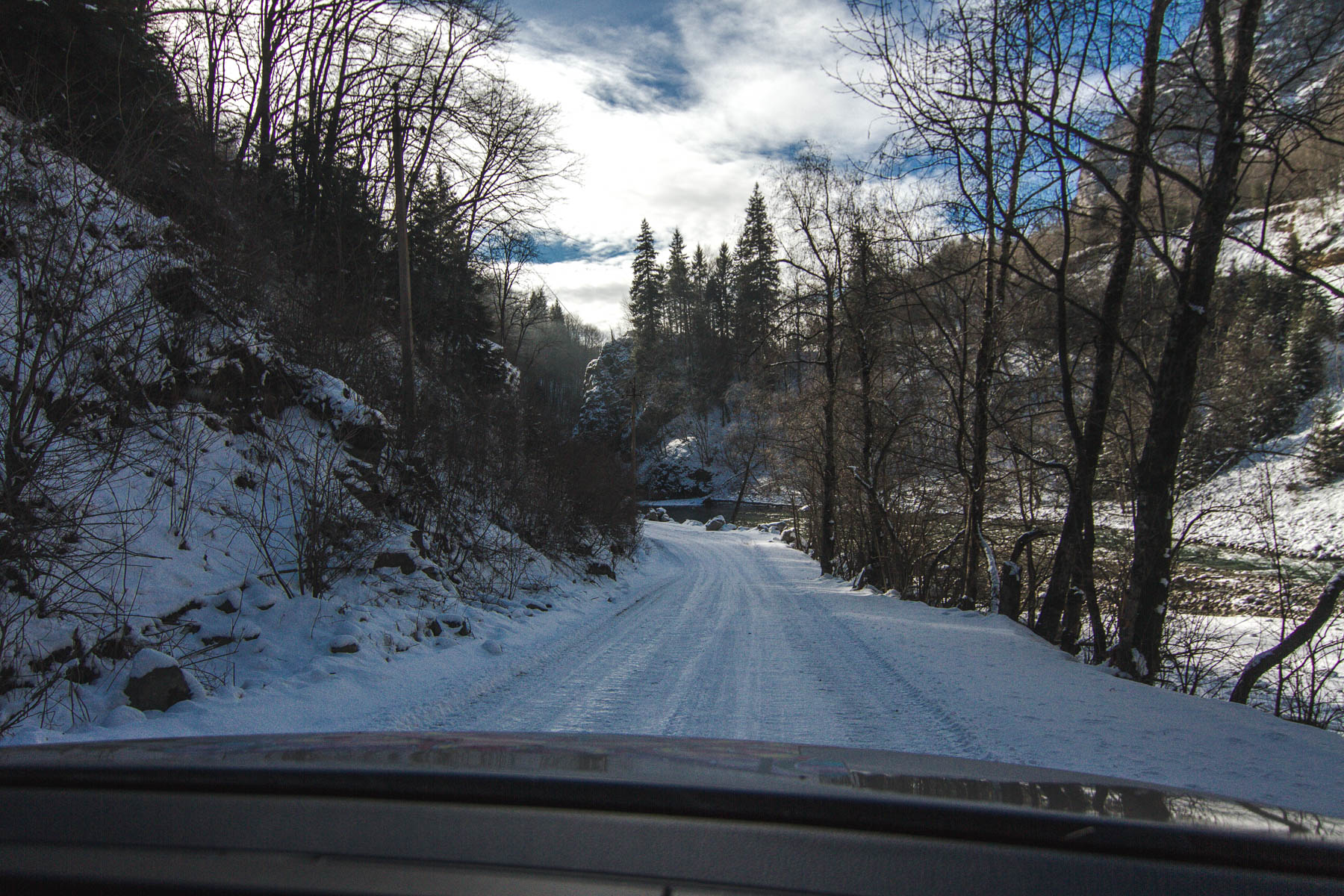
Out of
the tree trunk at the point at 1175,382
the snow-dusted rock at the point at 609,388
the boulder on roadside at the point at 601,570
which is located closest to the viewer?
the tree trunk at the point at 1175,382

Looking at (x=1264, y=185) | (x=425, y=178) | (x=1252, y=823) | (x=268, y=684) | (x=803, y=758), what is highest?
(x=425, y=178)

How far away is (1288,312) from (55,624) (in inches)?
1440

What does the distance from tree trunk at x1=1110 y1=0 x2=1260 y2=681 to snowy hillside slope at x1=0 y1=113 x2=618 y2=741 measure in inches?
285

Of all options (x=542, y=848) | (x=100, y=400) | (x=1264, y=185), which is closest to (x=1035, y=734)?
(x=542, y=848)

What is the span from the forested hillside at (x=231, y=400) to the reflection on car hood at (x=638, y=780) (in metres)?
3.80

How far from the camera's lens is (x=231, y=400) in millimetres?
8742

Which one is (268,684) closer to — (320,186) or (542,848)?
(542,848)

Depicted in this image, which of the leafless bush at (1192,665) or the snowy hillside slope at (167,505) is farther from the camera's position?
the leafless bush at (1192,665)

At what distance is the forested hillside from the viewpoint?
4957mm

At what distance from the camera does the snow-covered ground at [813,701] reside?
443cm

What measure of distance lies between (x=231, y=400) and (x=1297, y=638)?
471 inches

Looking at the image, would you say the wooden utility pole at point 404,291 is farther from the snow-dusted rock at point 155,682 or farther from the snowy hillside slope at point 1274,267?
the snowy hillside slope at point 1274,267

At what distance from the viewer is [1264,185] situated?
7.37 m

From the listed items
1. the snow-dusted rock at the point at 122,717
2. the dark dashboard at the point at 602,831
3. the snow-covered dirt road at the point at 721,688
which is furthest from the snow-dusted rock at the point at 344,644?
the dark dashboard at the point at 602,831
